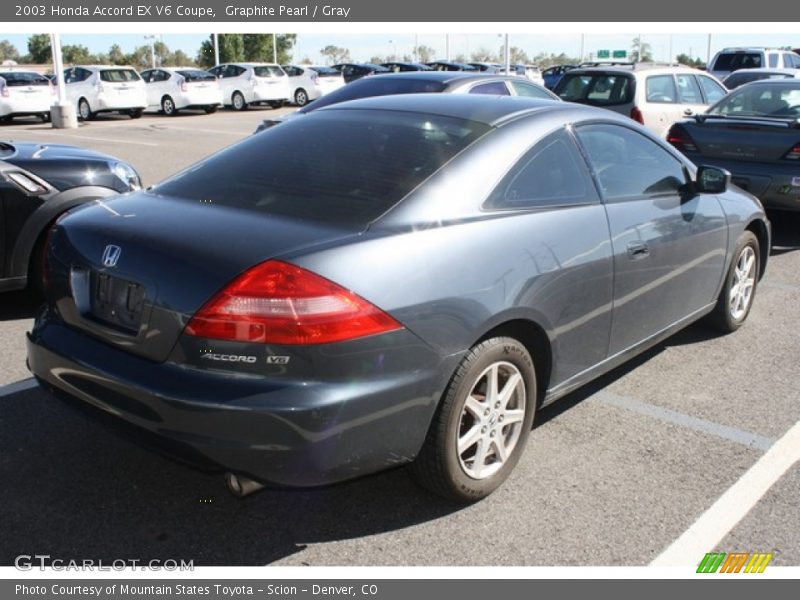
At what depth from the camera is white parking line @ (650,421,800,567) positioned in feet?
9.70

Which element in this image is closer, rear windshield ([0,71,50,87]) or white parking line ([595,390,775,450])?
white parking line ([595,390,775,450])

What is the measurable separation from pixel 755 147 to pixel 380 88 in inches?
147

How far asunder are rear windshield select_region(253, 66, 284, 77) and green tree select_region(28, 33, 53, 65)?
52.3 m

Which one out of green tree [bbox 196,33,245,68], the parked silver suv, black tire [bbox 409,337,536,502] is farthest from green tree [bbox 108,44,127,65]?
black tire [bbox 409,337,536,502]

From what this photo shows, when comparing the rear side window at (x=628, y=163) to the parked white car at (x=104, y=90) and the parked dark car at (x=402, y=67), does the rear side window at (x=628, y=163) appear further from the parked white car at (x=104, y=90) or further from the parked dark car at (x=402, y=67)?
the parked dark car at (x=402, y=67)

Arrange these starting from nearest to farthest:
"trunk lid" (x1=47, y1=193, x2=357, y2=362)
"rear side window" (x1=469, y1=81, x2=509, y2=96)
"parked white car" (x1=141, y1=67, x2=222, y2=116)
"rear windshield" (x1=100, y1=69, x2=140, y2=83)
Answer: "trunk lid" (x1=47, y1=193, x2=357, y2=362)
"rear side window" (x1=469, y1=81, x2=509, y2=96)
"rear windshield" (x1=100, y1=69, x2=140, y2=83)
"parked white car" (x1=141, y1=67, x2=222, y2=116)

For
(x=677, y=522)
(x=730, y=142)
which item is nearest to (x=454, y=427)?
(x=677, y=522)

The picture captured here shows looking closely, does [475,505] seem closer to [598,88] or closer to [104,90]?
[598,88]

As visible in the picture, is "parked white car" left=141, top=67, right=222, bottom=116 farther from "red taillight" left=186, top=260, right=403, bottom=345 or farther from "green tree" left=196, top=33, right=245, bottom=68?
"green tree" left=196, top=33, right=245, bottom=68

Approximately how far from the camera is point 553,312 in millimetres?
3385

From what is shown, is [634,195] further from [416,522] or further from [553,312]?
[416,522]

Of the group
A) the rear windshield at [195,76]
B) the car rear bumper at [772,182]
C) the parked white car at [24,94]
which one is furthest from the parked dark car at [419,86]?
the rear windshield at [195,76]
